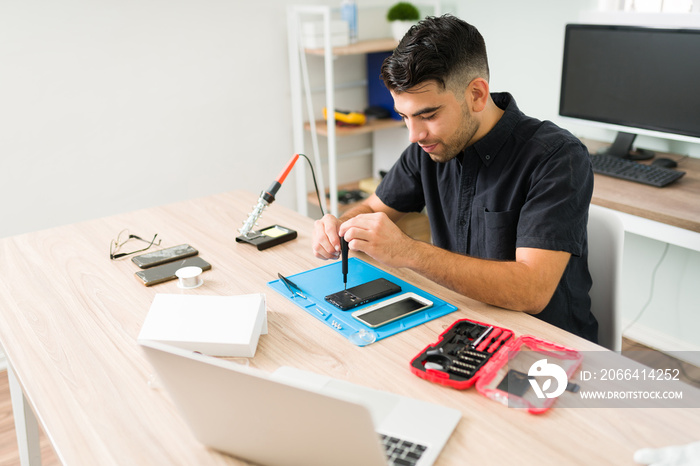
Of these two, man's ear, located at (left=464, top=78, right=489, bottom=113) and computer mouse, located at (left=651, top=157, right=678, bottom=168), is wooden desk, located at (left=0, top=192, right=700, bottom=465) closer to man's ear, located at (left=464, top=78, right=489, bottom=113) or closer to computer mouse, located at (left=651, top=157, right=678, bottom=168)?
man's ear, located at (left=464, top=78, right=489, bottom=113)

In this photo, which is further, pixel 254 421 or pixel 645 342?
pixel 645 342

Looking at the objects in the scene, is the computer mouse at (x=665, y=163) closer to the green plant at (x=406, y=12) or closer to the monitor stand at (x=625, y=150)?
the monitor stand at (x=625, y=150)

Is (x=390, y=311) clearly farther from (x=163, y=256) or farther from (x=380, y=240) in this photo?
(x=163, y=256)

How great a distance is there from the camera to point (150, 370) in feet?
3.52

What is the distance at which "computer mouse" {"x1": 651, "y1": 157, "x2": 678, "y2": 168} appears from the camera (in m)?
2.30

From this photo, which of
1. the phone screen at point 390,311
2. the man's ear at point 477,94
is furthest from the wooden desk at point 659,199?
the phone screen at point 390,311

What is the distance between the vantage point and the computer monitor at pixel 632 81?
2.16 m

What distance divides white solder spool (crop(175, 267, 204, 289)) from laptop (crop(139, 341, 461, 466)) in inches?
21.5

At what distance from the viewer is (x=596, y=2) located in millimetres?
2541

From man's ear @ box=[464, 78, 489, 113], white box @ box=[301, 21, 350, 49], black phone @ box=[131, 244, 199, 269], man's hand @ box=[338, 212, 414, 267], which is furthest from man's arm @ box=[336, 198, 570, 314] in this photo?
white box @ box=[301, 21, 350, 49]

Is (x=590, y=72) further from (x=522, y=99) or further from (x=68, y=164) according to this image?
(x=68, y=164)

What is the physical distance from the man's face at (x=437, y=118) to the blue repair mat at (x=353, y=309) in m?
0.33

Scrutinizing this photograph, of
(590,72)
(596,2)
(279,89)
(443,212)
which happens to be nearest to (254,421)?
(443,212)

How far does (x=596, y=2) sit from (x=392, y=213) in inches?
59.0
